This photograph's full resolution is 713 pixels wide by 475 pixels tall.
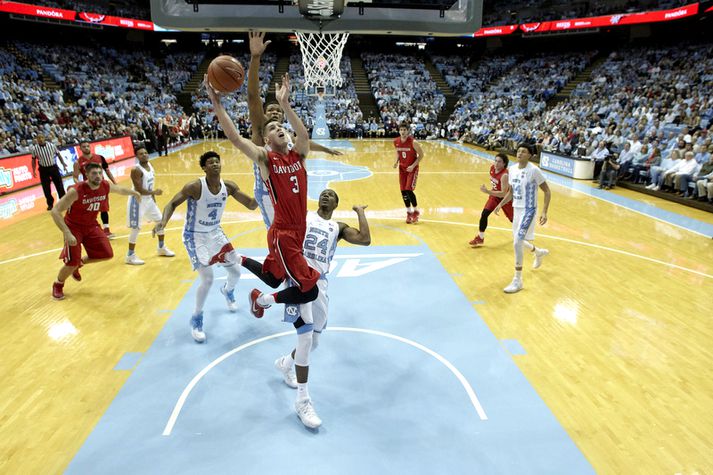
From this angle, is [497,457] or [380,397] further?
[380,397]

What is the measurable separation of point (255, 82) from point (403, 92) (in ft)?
104

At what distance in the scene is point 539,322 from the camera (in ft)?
18.1

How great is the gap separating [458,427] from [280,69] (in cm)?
3590

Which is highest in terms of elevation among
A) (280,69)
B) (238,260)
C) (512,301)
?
(280,69)

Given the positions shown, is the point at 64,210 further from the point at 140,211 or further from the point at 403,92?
the point at 403,92

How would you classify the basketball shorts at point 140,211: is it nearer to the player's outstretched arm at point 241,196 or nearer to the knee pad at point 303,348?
the player's outstretched arm at point 241,196

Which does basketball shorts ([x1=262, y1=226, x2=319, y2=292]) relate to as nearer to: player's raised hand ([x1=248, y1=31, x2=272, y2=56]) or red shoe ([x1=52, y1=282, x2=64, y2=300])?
player's raised hand ([x1=248, y1=31, x2=272, y2=56])

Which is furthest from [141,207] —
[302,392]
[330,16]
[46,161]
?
[302,392]

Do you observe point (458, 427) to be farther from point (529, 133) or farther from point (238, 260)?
point (529, 133)

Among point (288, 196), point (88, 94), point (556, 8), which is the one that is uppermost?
point (556, 8)

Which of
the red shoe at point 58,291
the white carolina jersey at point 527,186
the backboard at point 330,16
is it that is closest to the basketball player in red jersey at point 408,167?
the backboard at point 330,16

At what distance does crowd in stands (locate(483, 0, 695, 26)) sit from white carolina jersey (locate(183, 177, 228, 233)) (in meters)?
29.1

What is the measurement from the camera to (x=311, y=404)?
3.82m

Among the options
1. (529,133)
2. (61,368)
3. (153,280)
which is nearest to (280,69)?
(529,133)
